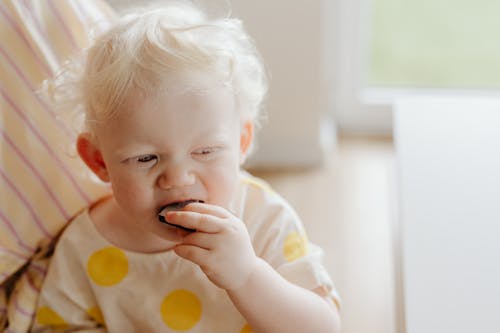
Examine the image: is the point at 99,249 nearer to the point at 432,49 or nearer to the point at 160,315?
the point at 160,315

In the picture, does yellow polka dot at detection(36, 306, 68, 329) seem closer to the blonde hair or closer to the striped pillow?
the striped pillow

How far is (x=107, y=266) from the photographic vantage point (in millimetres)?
1084

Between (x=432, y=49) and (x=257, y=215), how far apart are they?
143 centimetres

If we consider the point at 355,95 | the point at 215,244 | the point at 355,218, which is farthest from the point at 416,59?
the point at 215,244

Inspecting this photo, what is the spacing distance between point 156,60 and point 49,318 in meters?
0.41

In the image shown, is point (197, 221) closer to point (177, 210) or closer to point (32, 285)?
point (177, 210)

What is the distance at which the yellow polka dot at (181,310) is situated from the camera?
3.44 feet

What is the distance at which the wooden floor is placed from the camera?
166 cm

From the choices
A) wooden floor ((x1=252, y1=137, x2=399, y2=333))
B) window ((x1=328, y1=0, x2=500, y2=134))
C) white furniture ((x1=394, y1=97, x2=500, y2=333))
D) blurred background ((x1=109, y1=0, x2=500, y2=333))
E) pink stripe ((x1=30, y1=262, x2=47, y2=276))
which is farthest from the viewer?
window ((x1=328, y1=0, x2=500, y2=134))

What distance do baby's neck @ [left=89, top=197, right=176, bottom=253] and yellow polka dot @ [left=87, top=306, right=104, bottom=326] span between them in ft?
0.31

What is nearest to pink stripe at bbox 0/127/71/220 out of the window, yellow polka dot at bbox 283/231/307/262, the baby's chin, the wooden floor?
the baby's chin

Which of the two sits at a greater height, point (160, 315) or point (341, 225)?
point (160, 315)

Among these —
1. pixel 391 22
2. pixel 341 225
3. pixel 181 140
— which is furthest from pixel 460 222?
pixel 391 22

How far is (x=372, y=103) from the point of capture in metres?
2.21
